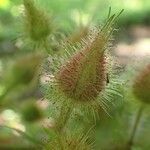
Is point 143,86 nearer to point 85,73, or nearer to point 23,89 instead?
point 85,73

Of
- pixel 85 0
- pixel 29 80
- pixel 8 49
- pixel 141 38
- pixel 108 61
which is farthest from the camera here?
pixel 141 38

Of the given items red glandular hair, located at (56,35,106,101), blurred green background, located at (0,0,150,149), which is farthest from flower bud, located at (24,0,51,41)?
red glandular hair, located at (56,35,106,101)

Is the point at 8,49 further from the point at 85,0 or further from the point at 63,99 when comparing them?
the point at 63,99

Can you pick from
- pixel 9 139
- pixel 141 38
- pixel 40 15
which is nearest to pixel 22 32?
pixel 40 15

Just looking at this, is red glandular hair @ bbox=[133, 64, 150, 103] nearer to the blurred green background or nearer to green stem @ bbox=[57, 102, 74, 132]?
the blurred green background

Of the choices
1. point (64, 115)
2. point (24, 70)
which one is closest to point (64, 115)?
point (64, 115)

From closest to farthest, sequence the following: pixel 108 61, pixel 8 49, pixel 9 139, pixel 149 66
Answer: pixel 108 61
pixel 149 66
pixel 9 139
pixel 8 49

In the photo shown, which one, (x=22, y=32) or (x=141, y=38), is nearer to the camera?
(x=22, y=32)
